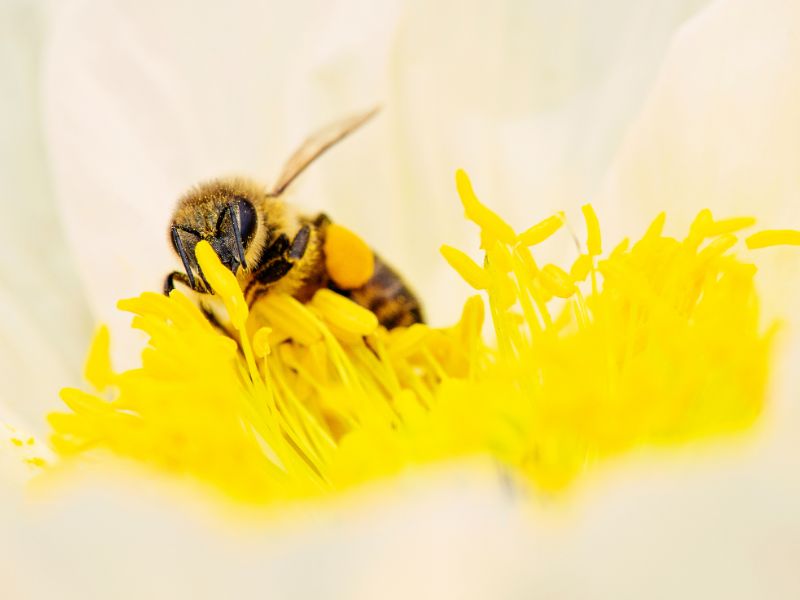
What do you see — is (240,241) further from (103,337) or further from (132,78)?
(132,78)

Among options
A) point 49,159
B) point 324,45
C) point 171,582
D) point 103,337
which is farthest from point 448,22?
point 171,582

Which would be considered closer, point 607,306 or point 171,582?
point 171,582

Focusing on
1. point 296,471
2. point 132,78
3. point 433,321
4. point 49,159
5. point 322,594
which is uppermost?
point 132,78

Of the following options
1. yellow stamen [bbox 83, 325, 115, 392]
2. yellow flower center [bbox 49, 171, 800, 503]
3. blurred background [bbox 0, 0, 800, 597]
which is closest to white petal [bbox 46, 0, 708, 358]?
blurred background [bbox 0, 0, 800, 597]

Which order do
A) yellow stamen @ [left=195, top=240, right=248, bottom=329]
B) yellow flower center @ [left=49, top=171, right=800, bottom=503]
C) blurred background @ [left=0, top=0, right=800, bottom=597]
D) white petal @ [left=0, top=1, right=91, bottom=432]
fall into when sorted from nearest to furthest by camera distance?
yellow flower center @ [left=49, top=171, right=800, bottom=503], yellow stamen @ [left=195, top=240, right=248, bottom=329], white petal @ [left=0, top=1, right=91, bottom=432], blurred background @ [left=0, top=0, right=800, bottom=597]

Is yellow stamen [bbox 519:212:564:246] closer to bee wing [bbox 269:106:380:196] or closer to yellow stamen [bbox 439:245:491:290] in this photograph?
yellow stamen [bbox 439:245:491:290]

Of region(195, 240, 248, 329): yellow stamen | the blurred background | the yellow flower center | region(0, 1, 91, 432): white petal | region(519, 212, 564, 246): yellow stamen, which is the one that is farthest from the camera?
the blurred background

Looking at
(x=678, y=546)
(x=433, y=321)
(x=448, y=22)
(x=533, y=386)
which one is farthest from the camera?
(x=448, y=22)

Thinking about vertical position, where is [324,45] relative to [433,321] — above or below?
above
